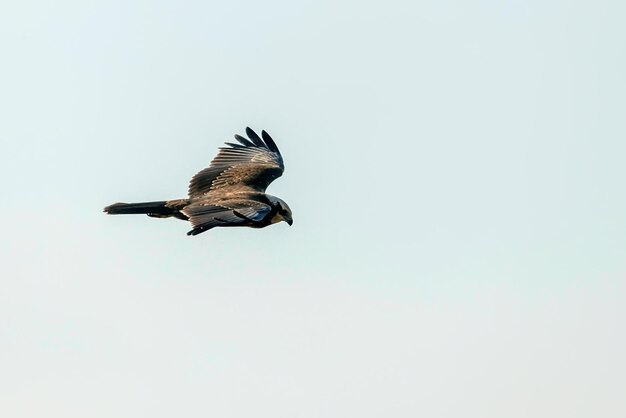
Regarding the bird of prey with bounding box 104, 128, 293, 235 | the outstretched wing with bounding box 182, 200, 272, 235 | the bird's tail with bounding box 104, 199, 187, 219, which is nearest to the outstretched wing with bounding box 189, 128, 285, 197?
the bird of prey with bounding box 104, 128, 293, 235

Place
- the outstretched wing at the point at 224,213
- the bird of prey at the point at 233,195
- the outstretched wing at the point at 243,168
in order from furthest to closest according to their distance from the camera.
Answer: the outstretched wing at the point at 243,168
the bird of prey at the point at 233,195
the outstretched wing at the point at 224,213

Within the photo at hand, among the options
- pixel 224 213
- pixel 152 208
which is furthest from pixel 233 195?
pixel 224 213

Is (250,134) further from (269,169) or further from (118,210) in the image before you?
(118,210)

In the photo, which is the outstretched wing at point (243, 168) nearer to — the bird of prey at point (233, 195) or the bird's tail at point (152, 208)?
the bird of prey at point (233, 195)

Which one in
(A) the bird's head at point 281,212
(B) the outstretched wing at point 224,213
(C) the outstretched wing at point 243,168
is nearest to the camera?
(B) the outstretched wing at point 224,213

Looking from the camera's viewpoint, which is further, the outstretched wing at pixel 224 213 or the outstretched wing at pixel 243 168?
the outstretched wing at pixel 243 168

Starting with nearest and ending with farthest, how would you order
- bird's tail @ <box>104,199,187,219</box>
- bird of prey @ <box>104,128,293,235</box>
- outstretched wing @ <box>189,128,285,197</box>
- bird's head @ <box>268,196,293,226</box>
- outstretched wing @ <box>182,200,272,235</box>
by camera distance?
1. outstretched wing @ <box>182,200,272,235</box>
2. bird of prey @ <box>104,128,293,235</box>
3. bird's head @ <box>268,196,293,226</box>
4. bird's tail @ <box>104,199,187,219</box>
5. outstretched wing @ <box>189,128,285,197</box>

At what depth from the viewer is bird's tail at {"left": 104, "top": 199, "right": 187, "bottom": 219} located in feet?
118

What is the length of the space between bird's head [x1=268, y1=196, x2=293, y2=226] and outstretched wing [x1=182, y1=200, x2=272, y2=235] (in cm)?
70

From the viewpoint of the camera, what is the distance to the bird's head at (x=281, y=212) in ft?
116

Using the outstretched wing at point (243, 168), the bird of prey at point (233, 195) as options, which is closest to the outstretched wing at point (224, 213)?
the bird of prey at point (233, 195)

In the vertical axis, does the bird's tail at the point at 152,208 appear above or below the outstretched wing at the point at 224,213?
above

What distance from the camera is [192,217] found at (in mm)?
33875

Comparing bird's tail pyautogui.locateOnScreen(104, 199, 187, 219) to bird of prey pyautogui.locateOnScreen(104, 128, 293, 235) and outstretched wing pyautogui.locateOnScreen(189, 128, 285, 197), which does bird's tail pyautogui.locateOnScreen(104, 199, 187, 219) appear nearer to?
bird of prey pyautogui.locateOnScreen(104, 128, 293, 235)
